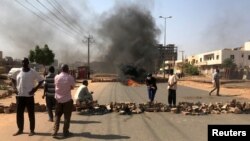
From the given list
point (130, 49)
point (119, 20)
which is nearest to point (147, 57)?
point (130, 49)

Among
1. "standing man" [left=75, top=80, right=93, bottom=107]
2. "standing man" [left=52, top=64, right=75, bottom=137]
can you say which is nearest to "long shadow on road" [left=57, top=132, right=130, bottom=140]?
"standing man" [left=52, top=64, right=75, bottom=137]

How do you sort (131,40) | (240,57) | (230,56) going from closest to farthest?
(131,40) < (230,56) < (240,57)

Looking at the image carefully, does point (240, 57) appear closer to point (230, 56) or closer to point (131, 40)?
point (230, 56)

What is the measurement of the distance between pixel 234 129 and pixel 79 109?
27.0 feet

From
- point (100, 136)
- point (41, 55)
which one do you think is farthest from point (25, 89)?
point (41, 55)

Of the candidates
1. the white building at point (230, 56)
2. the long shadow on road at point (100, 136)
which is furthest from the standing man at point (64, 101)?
the white building at point (230, 56)

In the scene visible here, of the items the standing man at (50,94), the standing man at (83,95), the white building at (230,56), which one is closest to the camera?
the standing man at (50,94)

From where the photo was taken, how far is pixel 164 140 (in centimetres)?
886

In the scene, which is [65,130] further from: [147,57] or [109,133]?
[147,57]

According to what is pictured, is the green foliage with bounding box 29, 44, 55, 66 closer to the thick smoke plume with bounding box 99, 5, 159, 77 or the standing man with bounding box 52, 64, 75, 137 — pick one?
the thick smoke plume with bounding box 99, 5, 159, 77

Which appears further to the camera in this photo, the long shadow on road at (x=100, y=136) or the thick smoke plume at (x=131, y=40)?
the thick smoke plume at (x=131, y=40)

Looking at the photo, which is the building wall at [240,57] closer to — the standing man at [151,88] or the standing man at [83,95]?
the standing man at [151,88]

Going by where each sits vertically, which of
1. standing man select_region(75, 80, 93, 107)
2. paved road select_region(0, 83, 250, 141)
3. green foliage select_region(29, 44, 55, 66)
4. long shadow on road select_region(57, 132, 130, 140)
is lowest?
long shadow on road select_region(57, 132, 130, 140)

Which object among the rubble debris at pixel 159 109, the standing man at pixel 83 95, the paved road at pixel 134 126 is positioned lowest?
the paved road at pixel 134 126
